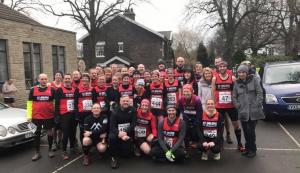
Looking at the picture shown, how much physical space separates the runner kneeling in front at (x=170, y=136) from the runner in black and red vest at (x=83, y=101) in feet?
5.46

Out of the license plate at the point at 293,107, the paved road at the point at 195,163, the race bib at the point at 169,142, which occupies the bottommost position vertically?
the paved road at the point at 195,163

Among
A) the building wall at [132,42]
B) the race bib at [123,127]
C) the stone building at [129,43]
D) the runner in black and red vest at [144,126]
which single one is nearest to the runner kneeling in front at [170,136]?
the runner in black and red vest at [144,126]

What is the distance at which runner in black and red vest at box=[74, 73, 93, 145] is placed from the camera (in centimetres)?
765

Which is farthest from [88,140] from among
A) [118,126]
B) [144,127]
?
[144,127]

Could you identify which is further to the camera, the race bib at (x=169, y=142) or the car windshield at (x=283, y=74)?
the car windshield at (x=283, y=74)

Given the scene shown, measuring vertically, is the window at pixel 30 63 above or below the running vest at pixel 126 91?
above

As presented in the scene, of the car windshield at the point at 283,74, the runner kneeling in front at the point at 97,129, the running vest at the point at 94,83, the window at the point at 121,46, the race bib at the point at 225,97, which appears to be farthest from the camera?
the window at the point at 121,46

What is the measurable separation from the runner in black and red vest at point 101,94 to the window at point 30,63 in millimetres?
11025

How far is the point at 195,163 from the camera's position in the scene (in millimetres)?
6836

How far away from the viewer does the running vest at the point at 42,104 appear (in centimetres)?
764

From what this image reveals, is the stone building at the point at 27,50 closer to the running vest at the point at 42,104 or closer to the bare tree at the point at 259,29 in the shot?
the running vest at the point at 42,104

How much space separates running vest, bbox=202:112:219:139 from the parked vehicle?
344 cm

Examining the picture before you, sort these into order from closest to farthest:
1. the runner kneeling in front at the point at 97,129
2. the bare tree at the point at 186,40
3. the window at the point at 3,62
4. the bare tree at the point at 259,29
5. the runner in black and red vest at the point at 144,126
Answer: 1. the runner kneeling in front at the point at 97,129
2. the runner in black and red vest at the point at 144,126
3. the window at the point at 3,62
4. the bare tree at the point at 259,29
5. the bare tree at the point at 186,40

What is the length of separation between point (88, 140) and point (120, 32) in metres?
42.7
